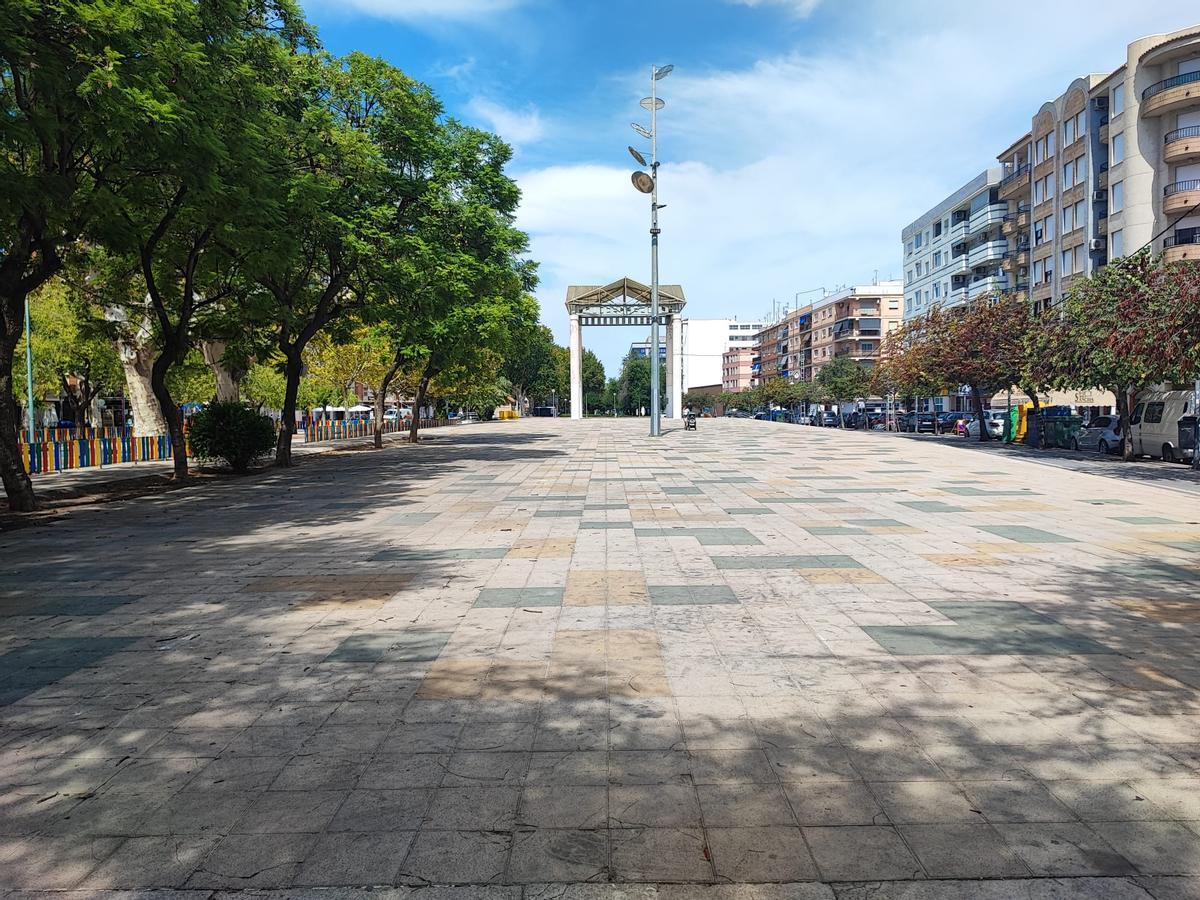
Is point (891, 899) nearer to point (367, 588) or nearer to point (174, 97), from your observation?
point (367, 588)

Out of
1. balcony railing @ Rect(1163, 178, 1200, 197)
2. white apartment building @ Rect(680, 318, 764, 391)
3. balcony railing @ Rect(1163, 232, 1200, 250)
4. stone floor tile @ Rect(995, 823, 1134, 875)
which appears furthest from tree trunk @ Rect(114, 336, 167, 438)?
white apartment building @ Rect(680, 318, 764, 391)

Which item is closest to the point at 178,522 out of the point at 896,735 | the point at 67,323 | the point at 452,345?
the point at 896,735

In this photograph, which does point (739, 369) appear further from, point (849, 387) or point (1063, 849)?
point (1063, 849)

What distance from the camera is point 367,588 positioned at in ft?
24.8

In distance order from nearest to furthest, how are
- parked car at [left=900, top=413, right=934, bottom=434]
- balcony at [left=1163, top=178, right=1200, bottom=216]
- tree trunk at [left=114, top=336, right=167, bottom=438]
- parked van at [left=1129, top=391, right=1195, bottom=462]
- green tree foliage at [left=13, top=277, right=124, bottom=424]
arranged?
1. parked van at [left=1129, top=391, right=1195, bottom=462]
2. tree trunk at [left=114, top=336, right=167, bottom=438]
3. green tree foliage at [left=13, top=277, right=124, bottom=424]
4. balcony at [left=1163, top=178, right=1200, bottom=216]
5. parked car at [left=900, top=413, right=934, bottom=434]

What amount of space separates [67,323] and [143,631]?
3203cm

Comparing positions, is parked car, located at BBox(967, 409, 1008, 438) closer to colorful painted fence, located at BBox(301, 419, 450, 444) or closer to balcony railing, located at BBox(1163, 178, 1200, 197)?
balcony railing, located at BBox(1163, 178, 1200, 197)

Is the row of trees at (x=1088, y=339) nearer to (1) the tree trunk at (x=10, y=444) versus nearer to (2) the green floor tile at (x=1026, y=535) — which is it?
(2) the green floor tile at (x=1026, y=535)

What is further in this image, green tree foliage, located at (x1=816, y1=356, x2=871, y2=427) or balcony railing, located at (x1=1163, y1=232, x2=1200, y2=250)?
green tree foliage, located at (x1=816, y1=356, x2=871, y2=427)

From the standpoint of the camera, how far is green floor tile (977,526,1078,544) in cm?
969

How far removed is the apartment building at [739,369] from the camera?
14962 centimetres

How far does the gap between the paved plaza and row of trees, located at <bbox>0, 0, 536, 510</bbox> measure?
531cm

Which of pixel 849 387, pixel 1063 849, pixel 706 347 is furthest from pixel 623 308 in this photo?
pixel 706 347

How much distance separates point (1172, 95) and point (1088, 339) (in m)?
26.1
